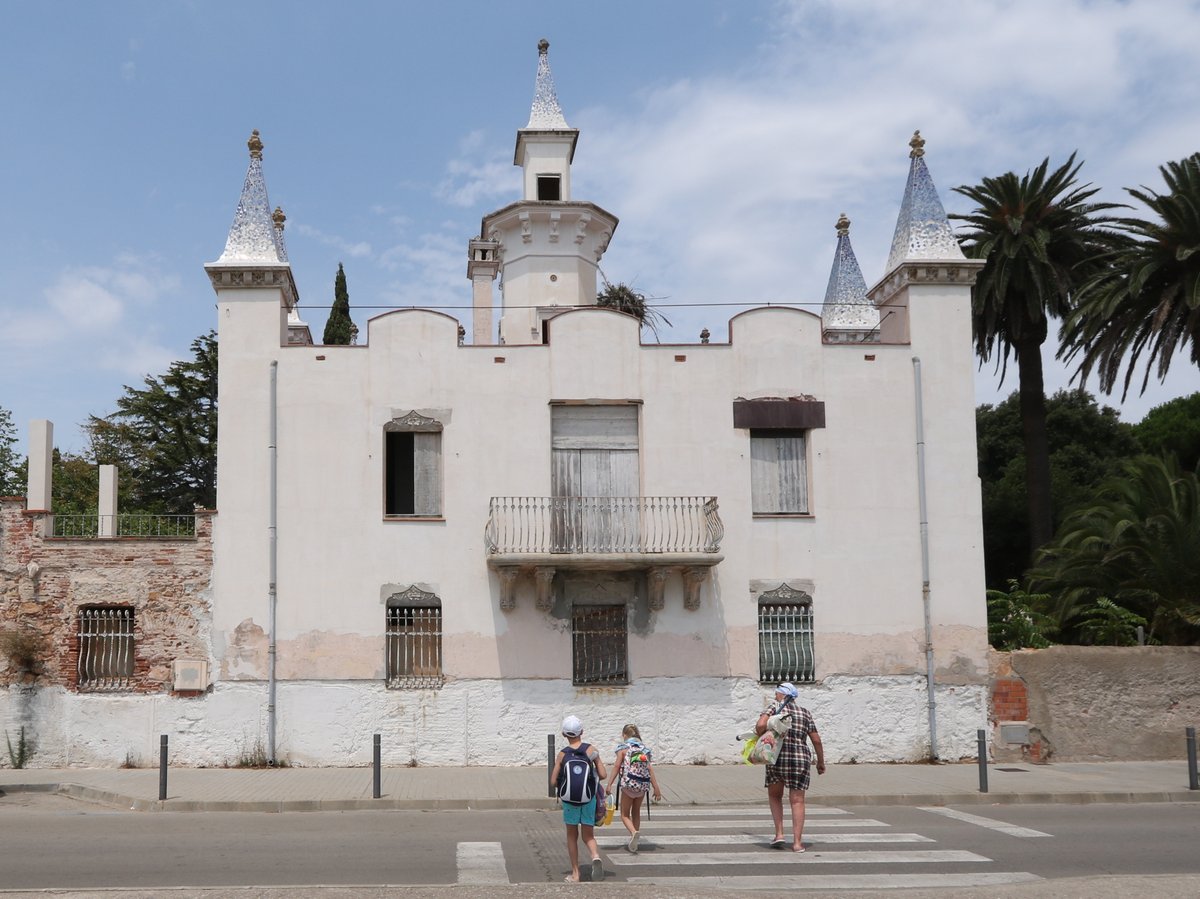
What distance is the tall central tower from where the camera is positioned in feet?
88.9

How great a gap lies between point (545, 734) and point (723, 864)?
9.36 metres

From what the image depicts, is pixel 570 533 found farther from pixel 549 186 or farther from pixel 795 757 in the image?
pixel 549 186

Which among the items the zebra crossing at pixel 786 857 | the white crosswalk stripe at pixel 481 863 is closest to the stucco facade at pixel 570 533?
the zebra crossing at pixel 786 857

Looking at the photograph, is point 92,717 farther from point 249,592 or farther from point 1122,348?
point 1122,348

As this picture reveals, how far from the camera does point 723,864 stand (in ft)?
40.5

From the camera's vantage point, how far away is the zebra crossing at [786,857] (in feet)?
37.7

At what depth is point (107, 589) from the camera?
2156 centimetres

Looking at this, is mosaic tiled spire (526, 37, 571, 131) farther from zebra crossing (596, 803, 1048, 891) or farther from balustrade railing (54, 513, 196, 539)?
zebra crossing (596, 803, 1048, 891)

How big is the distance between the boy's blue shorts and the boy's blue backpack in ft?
0.12

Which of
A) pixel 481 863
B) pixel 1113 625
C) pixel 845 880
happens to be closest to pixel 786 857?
pixel 845 880

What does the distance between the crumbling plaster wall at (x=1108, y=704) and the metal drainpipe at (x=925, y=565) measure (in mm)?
1253

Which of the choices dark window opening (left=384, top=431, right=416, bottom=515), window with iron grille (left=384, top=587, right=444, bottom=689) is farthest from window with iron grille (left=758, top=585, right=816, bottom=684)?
dark window opening (left=384, top=431, right=416, bottom=515)

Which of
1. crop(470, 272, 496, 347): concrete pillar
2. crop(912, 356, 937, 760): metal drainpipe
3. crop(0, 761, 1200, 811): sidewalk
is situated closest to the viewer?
crop(0, 761, 1200, 811): sidewalk

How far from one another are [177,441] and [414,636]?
2579cm
